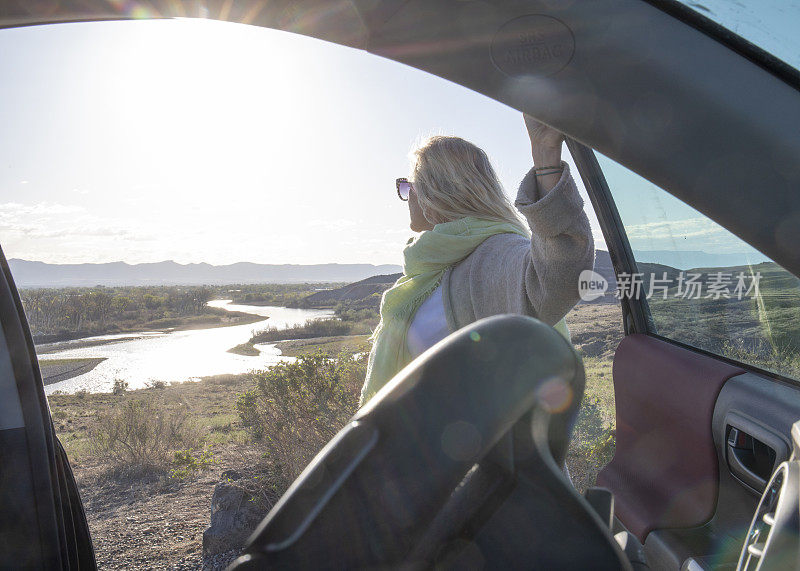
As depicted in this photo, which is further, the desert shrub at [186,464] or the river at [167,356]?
the river at [167,356]

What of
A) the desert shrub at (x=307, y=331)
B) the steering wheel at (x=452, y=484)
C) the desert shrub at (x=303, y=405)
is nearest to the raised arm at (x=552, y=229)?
the steering wheel at (x=452, y=484)

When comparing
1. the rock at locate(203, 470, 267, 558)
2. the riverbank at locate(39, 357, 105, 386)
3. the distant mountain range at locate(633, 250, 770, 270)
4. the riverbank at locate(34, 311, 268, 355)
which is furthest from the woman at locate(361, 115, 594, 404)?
the riverbank at locate(34, 311, 268, 355)

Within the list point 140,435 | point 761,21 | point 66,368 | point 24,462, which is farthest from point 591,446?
point 66,368

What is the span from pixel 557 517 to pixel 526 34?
595 mm

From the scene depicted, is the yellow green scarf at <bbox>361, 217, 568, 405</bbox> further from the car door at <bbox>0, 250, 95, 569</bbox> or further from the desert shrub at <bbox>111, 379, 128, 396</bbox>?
the desert shrub at <bbox>111, 379, 128, 396</bbox>

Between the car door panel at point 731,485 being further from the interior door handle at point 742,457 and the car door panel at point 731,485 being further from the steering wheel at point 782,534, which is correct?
the steering wheel at point 782,534

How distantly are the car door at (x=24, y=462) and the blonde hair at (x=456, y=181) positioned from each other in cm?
168

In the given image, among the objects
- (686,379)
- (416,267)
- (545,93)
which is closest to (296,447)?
(416,267)

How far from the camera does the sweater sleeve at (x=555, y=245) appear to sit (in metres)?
1.44

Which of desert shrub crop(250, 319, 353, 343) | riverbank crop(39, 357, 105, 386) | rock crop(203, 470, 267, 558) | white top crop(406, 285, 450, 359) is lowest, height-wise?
rock crop(203, 470, 267, 558)

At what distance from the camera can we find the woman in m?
2.14

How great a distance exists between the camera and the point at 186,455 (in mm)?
6188

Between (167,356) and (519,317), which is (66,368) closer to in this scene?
(167,356)

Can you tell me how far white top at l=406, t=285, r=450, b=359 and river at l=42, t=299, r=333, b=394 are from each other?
748cm
